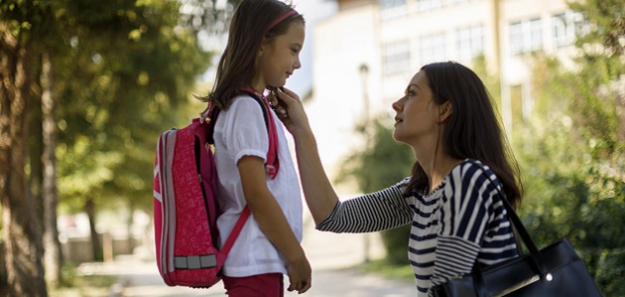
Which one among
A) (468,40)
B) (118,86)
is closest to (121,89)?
(118,86)

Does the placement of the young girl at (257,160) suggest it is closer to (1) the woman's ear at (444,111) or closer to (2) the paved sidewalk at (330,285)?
(1) the woman's ear at (444,111)

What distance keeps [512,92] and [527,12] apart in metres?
5.13

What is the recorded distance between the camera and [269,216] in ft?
10.2

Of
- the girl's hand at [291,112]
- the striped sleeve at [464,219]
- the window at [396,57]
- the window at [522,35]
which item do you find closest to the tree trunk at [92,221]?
the window at [396,57]

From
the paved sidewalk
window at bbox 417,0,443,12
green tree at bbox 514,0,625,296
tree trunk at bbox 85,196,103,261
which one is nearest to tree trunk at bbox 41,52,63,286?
the paved sidewalk

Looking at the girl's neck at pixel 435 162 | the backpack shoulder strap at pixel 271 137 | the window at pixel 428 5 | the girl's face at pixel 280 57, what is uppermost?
the window at pixel 428 5

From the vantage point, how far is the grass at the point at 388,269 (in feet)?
70.5

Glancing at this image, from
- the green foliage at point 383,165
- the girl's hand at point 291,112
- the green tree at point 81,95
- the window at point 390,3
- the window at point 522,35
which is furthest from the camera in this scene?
the window at point 390,3

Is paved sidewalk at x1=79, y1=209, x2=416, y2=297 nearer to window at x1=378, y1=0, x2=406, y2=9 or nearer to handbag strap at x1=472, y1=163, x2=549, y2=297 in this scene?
handbag strap at x1=472, y1=163, x2=549, y2=297

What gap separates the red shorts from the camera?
3.15 m

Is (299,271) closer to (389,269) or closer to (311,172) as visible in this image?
(311,172)

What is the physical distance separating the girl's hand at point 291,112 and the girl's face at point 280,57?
9 centimetres

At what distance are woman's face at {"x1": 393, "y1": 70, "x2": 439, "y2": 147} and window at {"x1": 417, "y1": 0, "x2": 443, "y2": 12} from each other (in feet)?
177

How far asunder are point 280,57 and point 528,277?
118cm
